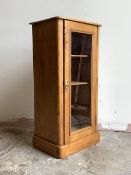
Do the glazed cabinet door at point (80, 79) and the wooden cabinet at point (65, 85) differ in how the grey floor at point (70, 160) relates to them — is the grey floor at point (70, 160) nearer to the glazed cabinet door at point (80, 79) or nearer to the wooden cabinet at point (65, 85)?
the wooden cabinet at point (65, 85)

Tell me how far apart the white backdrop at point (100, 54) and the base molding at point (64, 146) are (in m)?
0.53

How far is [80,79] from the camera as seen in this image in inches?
88.0

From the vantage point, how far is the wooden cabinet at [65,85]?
1985 millimetres

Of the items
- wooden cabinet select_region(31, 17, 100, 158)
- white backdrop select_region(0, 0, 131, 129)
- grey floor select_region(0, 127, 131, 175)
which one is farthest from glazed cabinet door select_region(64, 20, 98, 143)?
white backdrop select_region(0, 0, 131, 129)

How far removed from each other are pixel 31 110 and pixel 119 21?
162 centimetres

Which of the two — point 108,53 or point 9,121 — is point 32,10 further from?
point 9,121

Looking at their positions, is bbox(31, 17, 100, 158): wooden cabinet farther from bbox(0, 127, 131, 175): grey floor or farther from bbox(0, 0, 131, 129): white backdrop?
bbox(0, 0, 131, 129): white backdrop

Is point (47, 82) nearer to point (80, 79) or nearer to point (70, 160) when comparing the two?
point (80, 79)

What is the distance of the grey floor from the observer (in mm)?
1799

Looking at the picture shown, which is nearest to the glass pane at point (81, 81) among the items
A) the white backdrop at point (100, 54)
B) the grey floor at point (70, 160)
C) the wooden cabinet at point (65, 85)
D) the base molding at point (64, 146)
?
the wooden cabinet at point (65, 85)

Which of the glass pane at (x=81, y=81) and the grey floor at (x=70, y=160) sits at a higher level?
the glass pane at (x=81, y=81)

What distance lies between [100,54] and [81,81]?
64 cm

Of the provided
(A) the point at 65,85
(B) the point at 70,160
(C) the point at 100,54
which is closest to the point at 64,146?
(B) the point at 70,160

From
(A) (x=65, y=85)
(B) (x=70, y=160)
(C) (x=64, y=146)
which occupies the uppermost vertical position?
(A) (x=65, y=85)
